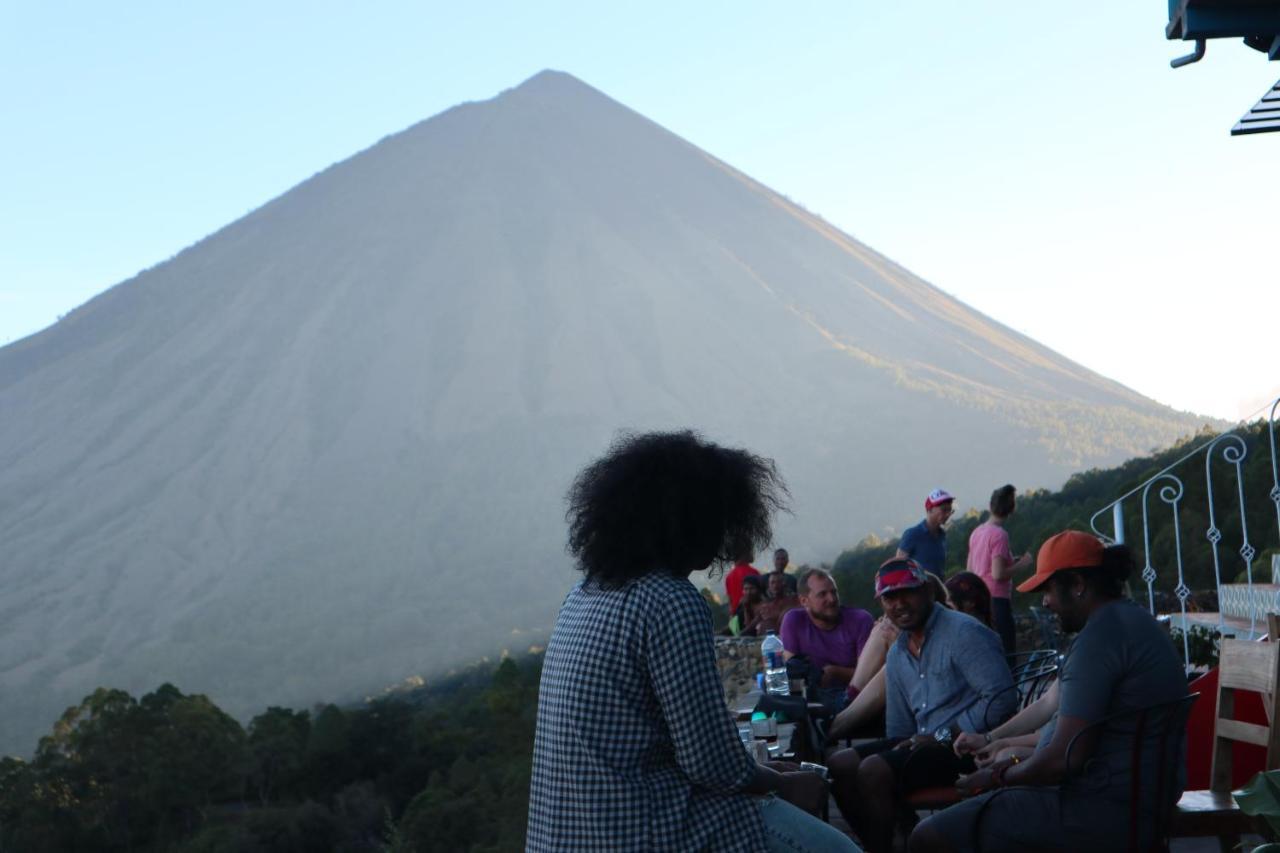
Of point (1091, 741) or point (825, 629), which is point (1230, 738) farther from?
point (825, 629)

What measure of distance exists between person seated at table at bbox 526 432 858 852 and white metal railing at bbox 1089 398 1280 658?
375 centimetres

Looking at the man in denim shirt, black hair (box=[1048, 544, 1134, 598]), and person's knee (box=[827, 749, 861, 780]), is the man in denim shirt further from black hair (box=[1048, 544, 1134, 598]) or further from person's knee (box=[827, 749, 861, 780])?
black hair (box=[1048, 544, 1134, 598])

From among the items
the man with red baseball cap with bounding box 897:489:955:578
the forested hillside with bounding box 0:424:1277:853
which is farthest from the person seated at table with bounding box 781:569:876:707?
the forested hillside with bounding box 0:424:1277:853

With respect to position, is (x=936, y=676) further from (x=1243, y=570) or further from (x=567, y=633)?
(x=1243, y=570)

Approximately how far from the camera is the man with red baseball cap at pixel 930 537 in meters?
7.64

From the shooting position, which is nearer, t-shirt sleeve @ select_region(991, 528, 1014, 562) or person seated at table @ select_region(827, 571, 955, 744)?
person seated at table @ select_region(827, 571, 955, 744)

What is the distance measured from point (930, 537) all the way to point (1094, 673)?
472 cm

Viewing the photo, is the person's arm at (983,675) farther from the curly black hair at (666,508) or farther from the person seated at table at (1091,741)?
the curly black hair at (666,508)

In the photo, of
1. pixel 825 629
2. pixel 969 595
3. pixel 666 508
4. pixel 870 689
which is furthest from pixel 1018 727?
pixel 825 629

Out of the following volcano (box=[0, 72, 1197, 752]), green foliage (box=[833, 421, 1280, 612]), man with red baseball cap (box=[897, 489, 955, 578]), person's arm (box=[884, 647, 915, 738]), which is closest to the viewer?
person's arm (box=[884, 647, 915, 738])

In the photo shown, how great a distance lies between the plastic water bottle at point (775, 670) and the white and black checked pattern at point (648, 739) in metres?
1.95

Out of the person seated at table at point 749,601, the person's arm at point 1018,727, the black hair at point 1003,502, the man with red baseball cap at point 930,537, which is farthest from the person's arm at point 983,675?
the person seated at table at point 749,601

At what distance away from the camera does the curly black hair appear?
2471 millimetres

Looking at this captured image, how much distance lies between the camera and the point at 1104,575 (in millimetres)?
3229
